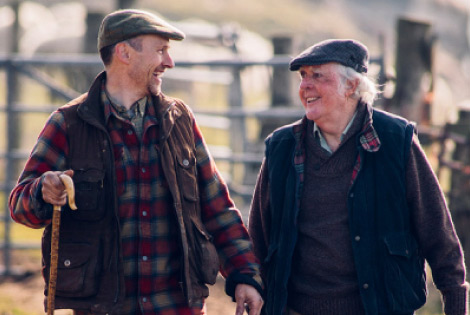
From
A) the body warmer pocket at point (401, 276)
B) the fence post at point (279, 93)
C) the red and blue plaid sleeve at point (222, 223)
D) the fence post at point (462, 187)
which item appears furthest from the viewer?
the fence post at point (279, 93)

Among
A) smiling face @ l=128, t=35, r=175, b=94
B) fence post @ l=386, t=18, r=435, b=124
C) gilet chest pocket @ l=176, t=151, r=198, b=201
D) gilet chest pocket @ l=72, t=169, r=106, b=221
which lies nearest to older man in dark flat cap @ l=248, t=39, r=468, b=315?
gilet chest pocket @ l=176, t=151, r=198, b=201

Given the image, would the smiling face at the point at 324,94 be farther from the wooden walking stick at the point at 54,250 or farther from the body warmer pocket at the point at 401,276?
the wooden walking stick at the point at 54,250

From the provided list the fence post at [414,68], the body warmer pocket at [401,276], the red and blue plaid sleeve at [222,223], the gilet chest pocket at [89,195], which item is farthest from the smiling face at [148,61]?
the fence post at [414,68]

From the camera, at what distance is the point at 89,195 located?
11.2ft

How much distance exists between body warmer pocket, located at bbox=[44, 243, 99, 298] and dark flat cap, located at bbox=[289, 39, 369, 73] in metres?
1.20

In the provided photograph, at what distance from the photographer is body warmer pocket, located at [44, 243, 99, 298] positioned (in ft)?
11.0

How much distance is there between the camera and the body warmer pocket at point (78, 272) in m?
3.35

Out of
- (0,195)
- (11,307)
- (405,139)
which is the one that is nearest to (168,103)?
(405,139)

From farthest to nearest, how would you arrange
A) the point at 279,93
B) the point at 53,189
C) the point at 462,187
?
the point at 279,93 < the point at 462,187 < the point at 53,189

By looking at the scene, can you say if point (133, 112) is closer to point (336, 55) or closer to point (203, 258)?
point (203, 258)

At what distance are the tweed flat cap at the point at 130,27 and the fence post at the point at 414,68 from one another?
12.4 ft

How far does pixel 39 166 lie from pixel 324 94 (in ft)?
4.03

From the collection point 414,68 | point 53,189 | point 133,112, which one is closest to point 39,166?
point 53,189

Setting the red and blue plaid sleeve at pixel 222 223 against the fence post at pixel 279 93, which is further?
the fence post at pixel 279 93
